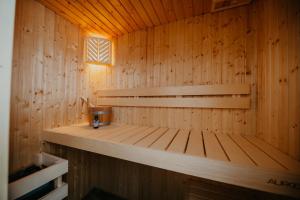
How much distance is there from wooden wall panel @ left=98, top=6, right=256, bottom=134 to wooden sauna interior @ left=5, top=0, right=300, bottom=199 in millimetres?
15

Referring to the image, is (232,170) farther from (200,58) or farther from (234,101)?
(200,58)

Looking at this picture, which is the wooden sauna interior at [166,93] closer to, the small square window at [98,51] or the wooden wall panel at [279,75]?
the wooden wall panel at [279,75]

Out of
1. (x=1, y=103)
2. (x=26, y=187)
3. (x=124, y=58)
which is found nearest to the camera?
(x=1, y=103)

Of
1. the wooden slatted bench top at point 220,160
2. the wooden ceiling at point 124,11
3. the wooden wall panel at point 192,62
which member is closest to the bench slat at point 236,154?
the wooden slatted bench top at point 220,160

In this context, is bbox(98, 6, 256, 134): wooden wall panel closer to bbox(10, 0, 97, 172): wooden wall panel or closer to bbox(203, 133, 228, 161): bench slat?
bbox(203, 133, 228, 161): bench slat

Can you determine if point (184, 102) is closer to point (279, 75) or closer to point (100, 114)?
point (279, 75)

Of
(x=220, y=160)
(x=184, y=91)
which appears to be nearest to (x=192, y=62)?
(x=184, y=91)

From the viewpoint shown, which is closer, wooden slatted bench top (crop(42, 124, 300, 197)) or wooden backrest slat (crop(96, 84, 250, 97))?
wooden slatted bench top (crop(42, 124, 300, 197))

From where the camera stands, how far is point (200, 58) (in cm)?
191

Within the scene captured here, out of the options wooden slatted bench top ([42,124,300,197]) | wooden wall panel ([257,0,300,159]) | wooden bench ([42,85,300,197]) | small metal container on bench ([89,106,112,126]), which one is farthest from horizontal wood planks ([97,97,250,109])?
wooden slatted bench top ([42,124,300,197])

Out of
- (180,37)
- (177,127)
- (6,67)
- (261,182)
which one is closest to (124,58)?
(180,37)

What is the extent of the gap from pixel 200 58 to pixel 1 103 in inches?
82.0

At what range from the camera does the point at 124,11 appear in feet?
6.20

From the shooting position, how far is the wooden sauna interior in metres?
1.08
